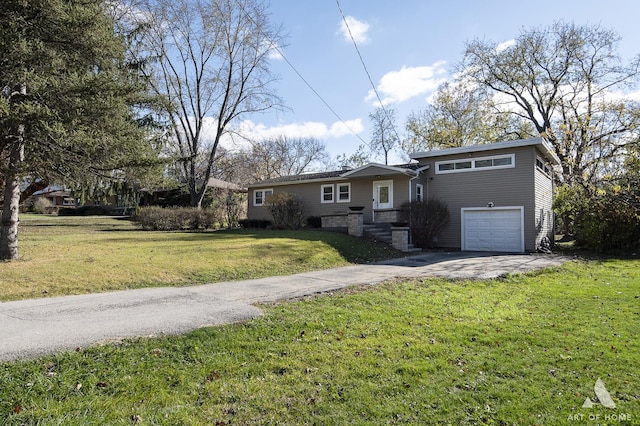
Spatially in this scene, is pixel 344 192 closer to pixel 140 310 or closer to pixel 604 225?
pixel 604 225

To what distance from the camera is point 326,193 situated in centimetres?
2197

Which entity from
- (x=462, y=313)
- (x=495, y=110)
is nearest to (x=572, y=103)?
(x=495, y=110)

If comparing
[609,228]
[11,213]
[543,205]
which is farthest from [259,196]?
[609,228]

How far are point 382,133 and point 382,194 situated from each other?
856 inches

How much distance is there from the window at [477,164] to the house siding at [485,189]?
0.50ft

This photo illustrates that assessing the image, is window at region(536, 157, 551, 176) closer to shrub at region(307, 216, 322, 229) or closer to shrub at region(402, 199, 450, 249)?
shrub at region(402, 199, 450, 249)

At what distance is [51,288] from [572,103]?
30756 mm

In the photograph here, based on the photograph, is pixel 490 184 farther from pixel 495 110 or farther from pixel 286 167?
pixel 286 167

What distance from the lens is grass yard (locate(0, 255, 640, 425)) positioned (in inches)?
113

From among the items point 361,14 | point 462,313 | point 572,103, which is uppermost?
point 572,103

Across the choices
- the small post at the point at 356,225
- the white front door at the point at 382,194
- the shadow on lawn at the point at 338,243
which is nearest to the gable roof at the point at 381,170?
the white front door at the point at 382,194

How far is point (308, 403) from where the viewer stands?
307cm

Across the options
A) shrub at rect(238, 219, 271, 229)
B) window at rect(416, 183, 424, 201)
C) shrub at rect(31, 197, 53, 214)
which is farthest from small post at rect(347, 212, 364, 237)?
shrub at rect(31, 197, 53, 214)

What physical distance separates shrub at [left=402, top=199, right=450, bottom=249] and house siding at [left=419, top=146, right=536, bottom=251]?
2.76ft
